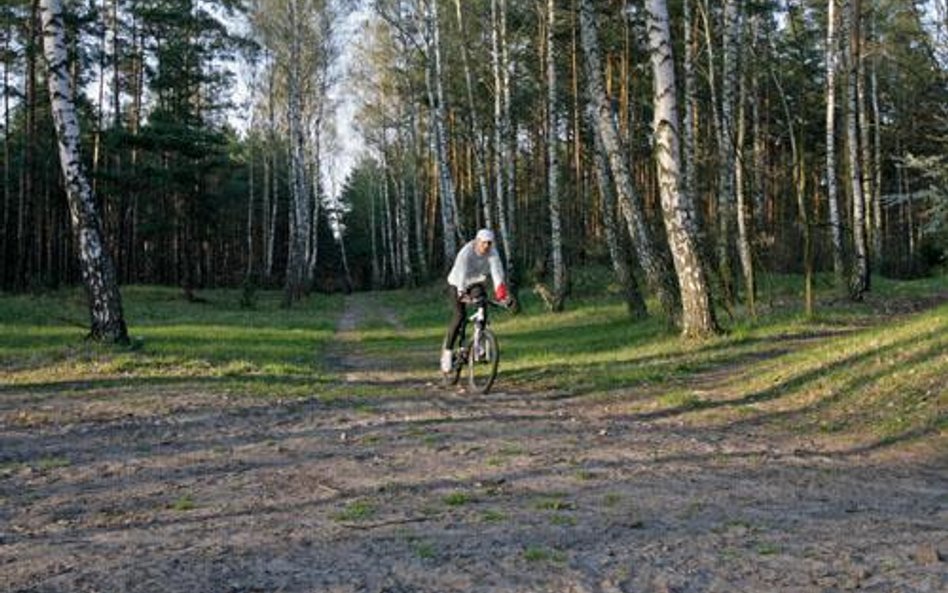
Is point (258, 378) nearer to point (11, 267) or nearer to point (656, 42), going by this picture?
point (656, 42)

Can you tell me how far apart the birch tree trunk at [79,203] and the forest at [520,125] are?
6699mm

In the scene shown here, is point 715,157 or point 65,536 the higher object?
point 715,157

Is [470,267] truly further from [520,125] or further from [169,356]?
[520,125]

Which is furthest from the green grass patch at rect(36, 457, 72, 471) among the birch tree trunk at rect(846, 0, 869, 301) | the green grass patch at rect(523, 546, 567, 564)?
the birch tree trunk at rect(846, 0, 869, 301)

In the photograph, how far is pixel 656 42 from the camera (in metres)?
13.1

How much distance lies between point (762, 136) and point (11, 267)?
116 ft

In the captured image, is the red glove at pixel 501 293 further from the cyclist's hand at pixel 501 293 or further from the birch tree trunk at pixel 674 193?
the birch tree trunk at pixel 674 193

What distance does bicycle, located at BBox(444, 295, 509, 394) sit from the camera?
34.0 ft

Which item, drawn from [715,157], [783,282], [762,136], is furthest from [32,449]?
[762,136]

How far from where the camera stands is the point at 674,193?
42.7 ft

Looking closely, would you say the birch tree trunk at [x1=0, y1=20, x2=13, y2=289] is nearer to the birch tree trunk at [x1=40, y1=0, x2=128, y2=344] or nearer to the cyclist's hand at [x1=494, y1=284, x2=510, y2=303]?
the birch tree trunk at [x1=40, y1=0, x2=128, y2=344]

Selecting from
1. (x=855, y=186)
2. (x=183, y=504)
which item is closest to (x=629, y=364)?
(x=183, y=504)

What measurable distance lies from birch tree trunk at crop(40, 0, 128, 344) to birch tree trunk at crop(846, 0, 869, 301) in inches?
552

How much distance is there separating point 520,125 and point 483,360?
1279 inches
